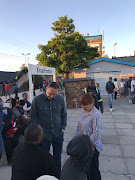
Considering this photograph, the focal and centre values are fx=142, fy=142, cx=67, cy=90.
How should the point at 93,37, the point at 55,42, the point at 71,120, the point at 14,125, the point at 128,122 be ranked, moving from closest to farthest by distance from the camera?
the point at 14,125
the point at 128,122
the point at 71,120
the point at 55,42
the point at 93,37

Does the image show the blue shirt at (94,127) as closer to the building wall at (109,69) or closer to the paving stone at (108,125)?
the paving stone at (108,125)

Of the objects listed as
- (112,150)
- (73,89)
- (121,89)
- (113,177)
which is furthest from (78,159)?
(121,89)

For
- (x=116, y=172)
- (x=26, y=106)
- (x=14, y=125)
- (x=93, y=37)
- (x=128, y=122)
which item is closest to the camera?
(x=116, y=172)

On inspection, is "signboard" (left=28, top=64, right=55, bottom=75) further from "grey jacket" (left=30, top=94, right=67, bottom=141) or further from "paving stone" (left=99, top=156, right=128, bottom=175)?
"paving stone" (left=99, top=156, right=128, bottom=175)

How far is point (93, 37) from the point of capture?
37.9 m

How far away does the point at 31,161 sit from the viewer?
150 cm

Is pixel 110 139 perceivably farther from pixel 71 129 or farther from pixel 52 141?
pixel 52 141

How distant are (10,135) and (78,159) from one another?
2759 millimetres

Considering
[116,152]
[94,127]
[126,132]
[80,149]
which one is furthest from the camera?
[126,132]

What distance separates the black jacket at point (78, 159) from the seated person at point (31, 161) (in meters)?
0.33

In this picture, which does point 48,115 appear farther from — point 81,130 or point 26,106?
point 26,106

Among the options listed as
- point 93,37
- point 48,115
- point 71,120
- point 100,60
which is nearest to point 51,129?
point 48,115

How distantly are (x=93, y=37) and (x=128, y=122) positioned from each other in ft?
117

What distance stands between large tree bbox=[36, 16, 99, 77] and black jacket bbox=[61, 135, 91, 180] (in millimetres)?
12040
